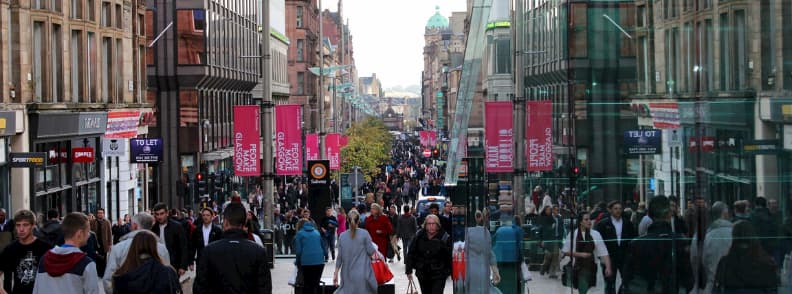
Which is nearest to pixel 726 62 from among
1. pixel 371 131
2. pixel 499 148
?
pixel 499 148

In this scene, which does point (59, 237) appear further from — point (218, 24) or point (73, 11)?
point (218, 24)

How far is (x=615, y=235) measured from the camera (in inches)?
334

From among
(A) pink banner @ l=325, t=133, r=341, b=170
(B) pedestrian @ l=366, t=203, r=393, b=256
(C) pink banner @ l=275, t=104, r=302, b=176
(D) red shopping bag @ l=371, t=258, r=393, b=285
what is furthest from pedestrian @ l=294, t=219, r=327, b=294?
(A) pink banner @ l=325, t=133, r=341, b=170

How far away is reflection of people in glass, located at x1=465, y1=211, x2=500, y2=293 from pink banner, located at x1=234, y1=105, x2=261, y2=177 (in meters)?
14.8

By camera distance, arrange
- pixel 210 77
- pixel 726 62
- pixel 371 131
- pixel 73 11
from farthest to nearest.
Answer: pixel 371 131 → pixel 210 77 → pixel 73 11 → pixel 726 62

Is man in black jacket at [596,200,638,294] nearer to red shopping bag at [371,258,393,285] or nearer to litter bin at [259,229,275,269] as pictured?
red shopping bag at [371,258,393,285]

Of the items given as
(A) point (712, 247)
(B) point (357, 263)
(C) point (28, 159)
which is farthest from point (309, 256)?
(C) point (28, 159)

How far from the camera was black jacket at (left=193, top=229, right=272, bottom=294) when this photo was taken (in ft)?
29.4

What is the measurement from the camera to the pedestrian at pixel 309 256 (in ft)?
53.6

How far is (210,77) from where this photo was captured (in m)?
57.8

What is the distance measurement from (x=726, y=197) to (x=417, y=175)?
8012 centimetres

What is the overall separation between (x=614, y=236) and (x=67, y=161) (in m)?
30.2

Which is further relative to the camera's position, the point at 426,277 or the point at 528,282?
the point at 426,277

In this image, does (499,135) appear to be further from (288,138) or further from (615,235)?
(288,138)
